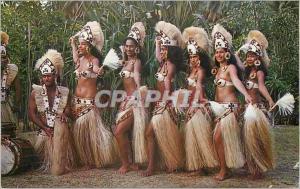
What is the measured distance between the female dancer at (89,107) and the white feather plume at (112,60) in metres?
0.06

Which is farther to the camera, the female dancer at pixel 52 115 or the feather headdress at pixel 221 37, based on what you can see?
the female dancer at pixel 52 115

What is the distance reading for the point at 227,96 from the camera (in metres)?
3.12

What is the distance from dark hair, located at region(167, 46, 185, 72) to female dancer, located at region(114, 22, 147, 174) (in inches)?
7.5

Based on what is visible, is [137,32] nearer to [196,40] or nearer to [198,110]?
[196,40]

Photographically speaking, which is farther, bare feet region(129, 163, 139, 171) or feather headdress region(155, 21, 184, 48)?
bare feet region(129, 163, 139, 171)

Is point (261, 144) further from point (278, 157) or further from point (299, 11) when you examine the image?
point (299, 11)

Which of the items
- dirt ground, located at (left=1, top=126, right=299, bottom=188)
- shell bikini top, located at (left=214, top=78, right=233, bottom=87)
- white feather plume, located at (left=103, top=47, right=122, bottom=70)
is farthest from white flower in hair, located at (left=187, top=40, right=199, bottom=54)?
dirt ground, located at (left=1, top=126, right=299, bottom=188)

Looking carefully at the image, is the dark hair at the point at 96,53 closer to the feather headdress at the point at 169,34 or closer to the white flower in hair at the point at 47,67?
the white flower in hair at the point at 47,67

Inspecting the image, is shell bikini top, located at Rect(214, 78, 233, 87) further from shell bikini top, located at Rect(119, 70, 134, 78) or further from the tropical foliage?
shell bikini top, located at Rect(119, 70, 134, 78)

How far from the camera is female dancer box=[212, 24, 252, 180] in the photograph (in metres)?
3.11

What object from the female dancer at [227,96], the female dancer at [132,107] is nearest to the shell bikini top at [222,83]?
the female dancer at [227,96]

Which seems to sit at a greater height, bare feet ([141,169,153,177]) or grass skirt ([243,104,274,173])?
grass skirt ([243,104,274,173])

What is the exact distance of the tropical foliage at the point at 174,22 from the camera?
3.11 metres

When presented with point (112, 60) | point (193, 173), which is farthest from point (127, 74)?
point (193, 173)
